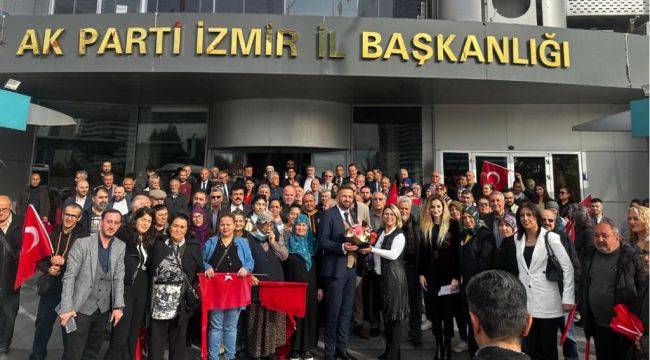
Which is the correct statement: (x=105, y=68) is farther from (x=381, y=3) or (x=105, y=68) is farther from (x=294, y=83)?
(x=381, y=3)

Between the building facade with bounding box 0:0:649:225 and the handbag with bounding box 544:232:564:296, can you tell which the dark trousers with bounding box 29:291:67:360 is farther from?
the building facade with bounding box 0:0:649:225

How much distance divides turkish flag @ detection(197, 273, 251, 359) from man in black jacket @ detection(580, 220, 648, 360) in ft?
11.7

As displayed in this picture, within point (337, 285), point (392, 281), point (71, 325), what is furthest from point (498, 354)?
point (71, 325)

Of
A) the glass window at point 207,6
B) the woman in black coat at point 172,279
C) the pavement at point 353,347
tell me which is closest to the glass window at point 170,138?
the glass window at point 207,6

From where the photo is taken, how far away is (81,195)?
255 inches

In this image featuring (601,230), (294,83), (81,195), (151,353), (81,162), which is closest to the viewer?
(601,230)

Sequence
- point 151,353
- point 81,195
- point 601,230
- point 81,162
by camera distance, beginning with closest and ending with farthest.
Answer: point 601,230, point 151,353, point 81,195, point 81,162

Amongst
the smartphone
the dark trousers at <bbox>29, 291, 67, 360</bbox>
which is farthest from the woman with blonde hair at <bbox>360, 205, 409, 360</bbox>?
the dark trousers at <bbox>29, 291, 67, 360</bbox>

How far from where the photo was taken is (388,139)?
12.0 meters

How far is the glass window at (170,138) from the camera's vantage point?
12.2 m

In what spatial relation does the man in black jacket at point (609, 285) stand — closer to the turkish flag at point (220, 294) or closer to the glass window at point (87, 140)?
the turkish flag at point (220, 294)

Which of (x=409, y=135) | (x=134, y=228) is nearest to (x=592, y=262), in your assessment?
(x=134, y=228)

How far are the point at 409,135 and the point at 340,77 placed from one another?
3656mm

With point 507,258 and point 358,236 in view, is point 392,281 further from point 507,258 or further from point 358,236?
point 507,258
